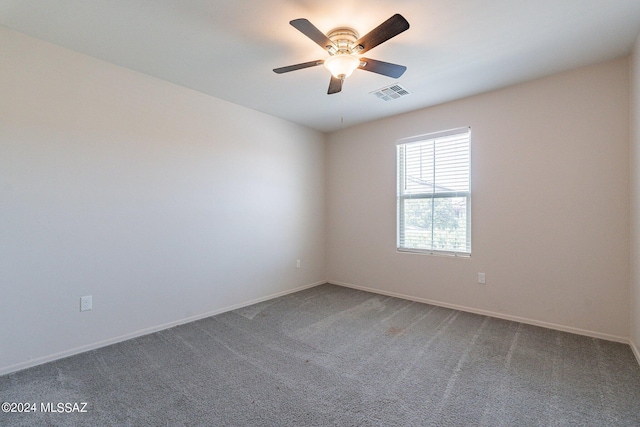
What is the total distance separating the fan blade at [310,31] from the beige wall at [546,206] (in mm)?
2210

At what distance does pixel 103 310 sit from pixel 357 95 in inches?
132

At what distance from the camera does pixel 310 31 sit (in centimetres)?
176

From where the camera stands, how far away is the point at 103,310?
256 centimetres

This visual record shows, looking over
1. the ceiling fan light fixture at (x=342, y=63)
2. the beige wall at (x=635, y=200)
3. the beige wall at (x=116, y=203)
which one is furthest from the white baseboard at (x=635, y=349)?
the beige wall at (x=116, y=203)

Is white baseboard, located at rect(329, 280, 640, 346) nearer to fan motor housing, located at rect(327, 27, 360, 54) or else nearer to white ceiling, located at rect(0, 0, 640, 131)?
white ceiling, located at rect(0, 0, 640, 131)

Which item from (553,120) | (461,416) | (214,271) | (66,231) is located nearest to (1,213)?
(66,231)

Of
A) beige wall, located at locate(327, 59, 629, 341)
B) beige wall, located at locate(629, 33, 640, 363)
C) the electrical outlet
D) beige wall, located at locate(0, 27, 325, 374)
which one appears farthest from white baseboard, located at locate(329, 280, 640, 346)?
the electrical outlet

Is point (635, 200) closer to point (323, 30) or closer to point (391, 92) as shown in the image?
point (391, 92)

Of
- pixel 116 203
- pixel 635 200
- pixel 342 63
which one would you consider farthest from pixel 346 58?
pixel 635 200

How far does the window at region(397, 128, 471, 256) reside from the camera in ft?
11.3

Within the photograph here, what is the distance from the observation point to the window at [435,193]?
3.45m

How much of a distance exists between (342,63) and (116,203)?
7.72ft

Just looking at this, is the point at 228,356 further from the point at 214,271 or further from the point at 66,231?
the point at 66,231

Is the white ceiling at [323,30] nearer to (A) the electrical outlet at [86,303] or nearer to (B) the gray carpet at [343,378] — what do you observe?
(A) the electrical outlet at [86,303]
